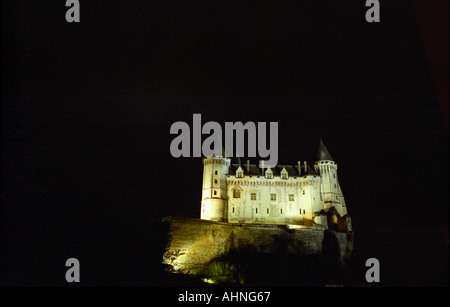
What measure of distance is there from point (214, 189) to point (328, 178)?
1360 cm

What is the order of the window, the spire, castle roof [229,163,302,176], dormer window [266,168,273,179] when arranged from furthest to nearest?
the spire
castle roof [229,163,302,176]
dormer window [266,168,273,179]
the window

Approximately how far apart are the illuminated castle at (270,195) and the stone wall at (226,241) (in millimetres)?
5376

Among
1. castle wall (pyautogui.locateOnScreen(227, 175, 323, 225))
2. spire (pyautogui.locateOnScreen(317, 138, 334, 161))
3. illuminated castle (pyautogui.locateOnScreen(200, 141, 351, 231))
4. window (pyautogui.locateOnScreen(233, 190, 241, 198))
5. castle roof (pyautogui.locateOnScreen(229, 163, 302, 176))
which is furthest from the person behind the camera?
spire (pyautogui.locateOnScreen(317, 138, 334, 161))

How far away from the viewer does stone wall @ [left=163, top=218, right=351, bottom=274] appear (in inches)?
1324

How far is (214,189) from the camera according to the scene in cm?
4350

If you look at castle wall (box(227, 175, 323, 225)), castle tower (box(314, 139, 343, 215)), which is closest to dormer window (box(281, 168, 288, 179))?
castle wall (box(227, 175, 323, 225))

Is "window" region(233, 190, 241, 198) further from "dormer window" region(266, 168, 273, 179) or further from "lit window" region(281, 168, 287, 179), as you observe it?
"lit window" region(281, 168, 287, 179)

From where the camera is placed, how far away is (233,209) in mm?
43750

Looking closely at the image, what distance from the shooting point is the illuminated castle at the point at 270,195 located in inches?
1699

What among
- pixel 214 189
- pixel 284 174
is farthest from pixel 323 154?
pixel 214 189

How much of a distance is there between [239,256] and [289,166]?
16.4 m

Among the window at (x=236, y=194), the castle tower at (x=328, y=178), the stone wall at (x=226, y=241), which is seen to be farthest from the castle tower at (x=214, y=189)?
the castle tower at (x=328, y=178)
